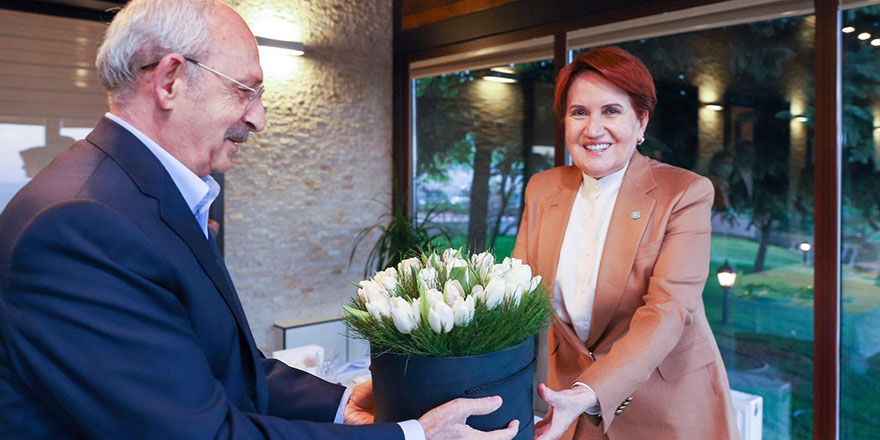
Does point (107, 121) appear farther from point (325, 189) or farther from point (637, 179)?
point (325, 189)

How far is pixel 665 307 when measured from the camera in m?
1.68

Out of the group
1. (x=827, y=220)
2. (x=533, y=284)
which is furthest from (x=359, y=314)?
(x=827, y=220)

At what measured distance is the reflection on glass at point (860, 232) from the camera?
120 inches

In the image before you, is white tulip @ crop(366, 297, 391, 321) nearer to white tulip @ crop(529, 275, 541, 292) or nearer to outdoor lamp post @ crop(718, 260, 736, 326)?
white tulip @ crop(529, 275, 541, 292)

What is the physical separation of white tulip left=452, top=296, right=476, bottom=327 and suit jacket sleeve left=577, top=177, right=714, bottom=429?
565 millimetres

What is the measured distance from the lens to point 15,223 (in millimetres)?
967

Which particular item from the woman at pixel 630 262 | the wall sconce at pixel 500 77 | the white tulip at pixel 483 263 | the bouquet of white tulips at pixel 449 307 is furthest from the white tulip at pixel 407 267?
the wall sconce at pixel 500 77

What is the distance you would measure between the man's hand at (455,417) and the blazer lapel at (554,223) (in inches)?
32.6

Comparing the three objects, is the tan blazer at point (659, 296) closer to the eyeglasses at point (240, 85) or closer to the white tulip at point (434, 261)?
the white tulip at point (434, 261)

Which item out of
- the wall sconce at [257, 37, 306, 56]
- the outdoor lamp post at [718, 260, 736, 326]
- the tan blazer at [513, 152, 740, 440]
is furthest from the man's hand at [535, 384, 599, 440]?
the wall sconce at [257, 37, 306, 56]

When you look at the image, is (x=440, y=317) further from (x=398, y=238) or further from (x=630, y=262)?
(x=398, y=238)

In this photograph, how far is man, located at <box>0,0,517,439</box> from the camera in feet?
3.03

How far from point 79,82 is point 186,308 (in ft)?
12.3

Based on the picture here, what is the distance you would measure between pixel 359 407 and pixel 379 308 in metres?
0.49
